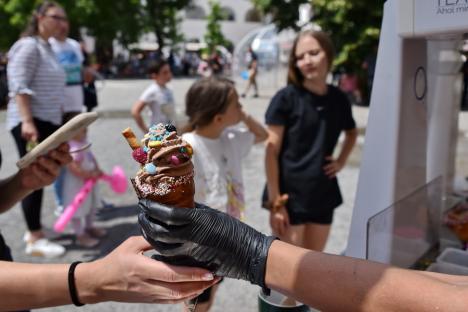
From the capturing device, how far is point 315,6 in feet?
39.1

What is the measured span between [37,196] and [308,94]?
89.5 inches

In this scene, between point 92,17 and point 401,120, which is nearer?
point 401,120

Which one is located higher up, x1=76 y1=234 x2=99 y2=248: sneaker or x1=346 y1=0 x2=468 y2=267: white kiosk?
x1=346 y1=0 x2=468 y2=267: white kiosk

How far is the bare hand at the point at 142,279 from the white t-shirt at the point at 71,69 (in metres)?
3.11

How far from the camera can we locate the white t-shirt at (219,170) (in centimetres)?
250

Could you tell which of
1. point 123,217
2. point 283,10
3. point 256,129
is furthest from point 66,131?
point 283,10

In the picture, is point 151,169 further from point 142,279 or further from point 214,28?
point 214,28

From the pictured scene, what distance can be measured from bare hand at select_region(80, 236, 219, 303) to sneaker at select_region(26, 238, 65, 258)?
288cm

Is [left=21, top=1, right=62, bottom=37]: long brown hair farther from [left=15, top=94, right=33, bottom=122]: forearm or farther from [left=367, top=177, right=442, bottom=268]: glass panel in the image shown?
[left=367, top=177, right=442, bottom=268]: glass panel

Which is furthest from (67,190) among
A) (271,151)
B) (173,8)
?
(173,8)

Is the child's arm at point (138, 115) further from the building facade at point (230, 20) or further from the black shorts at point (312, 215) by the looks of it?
the building facade at point (230, 20)

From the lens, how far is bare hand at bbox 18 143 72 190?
76.0 inches

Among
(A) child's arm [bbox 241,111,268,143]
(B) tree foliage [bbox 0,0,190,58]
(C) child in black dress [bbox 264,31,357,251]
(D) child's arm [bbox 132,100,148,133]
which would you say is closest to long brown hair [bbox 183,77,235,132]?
(C) child in black dress [bbox 264,31,357,251]

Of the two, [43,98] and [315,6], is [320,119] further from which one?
[315,6]
